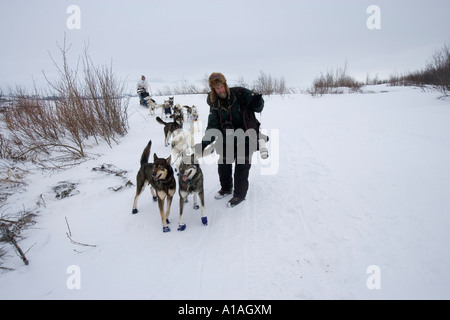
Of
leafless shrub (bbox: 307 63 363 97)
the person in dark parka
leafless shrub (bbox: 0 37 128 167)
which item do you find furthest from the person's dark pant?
leafless shrub (bbox: 307 63 363 97)

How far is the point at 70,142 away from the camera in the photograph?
6527 mm

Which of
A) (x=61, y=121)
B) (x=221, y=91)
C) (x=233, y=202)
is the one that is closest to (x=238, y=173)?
(x=233, y=202)

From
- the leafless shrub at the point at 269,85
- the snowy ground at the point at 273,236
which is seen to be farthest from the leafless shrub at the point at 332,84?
the snowy ground at the point at 273,236

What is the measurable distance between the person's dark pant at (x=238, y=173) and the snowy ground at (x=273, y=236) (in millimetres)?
298

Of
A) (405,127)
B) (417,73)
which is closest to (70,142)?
A: (405,127)

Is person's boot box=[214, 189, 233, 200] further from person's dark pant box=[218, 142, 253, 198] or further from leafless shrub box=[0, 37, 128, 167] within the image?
leafless shrub box=[0, 37, 128, 167]

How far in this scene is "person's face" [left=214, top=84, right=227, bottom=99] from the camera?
291 cm

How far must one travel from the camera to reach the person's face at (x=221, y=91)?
9.54 feet

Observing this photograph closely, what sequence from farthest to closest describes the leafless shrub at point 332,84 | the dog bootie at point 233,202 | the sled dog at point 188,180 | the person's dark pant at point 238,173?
the leafless shrub at point 332,84 < the dog bootie at point 233,202 < the person's dark pant at point 238,173 < the sled dog at point 188,180

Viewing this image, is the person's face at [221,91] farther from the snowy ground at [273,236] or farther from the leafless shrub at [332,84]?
the leafless shrub at [332,84]

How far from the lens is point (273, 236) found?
270 centimetres

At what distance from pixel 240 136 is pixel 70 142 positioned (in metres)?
6.18

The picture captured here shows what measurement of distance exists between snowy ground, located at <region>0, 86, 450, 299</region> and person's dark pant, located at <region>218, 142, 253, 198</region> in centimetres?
30
